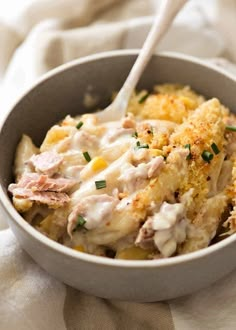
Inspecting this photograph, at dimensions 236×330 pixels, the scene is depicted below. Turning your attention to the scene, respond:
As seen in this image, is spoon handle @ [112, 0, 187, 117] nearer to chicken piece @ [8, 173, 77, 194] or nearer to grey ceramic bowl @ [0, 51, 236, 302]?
grey ceramic bowl @ [0, 51, 236, 302]

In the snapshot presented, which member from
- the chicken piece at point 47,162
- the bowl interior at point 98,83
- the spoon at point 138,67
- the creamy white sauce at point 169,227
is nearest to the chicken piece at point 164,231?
the creamy white sauce at point 169,227

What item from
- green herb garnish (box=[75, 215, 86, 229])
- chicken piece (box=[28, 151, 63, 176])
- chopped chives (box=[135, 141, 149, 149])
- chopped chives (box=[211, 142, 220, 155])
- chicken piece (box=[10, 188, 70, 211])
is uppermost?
chopped chives (box=[135, 141, 149, 149])

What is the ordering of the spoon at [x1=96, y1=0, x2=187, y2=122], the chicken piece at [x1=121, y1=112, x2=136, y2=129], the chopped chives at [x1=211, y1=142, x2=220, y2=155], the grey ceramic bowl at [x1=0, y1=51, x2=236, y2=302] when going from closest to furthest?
1. the grey ceramic bowl at [x1=0, y1=51, x2=236, y2=302]
2. the chopped chives at [x1=211, y1=142, x2=220, y2=155]
3. the chicken piece at [x1=121, y1=112, x2=136, y2=129]
4. the spoon at [x1=96, y1=0, x2=187, y2=122]

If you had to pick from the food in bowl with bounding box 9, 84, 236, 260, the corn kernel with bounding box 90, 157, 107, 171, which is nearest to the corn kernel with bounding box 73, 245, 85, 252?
the food in bowl with bounding box 9, 84, 236, 260

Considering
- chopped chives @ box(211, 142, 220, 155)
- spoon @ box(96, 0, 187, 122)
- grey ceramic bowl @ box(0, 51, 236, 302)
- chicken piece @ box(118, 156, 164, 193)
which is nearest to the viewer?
grey ceramic bowl @ box(0, 51, 236, 302)

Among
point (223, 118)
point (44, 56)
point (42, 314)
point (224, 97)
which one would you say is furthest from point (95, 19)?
point (42, 314)

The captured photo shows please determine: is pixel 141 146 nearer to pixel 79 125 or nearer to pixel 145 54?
pixel 79 125

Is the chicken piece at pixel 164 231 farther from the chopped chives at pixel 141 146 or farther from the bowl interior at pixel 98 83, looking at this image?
the bowl interior at pixel 98 83

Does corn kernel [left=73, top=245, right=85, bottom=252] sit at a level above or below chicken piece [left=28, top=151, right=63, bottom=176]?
below
